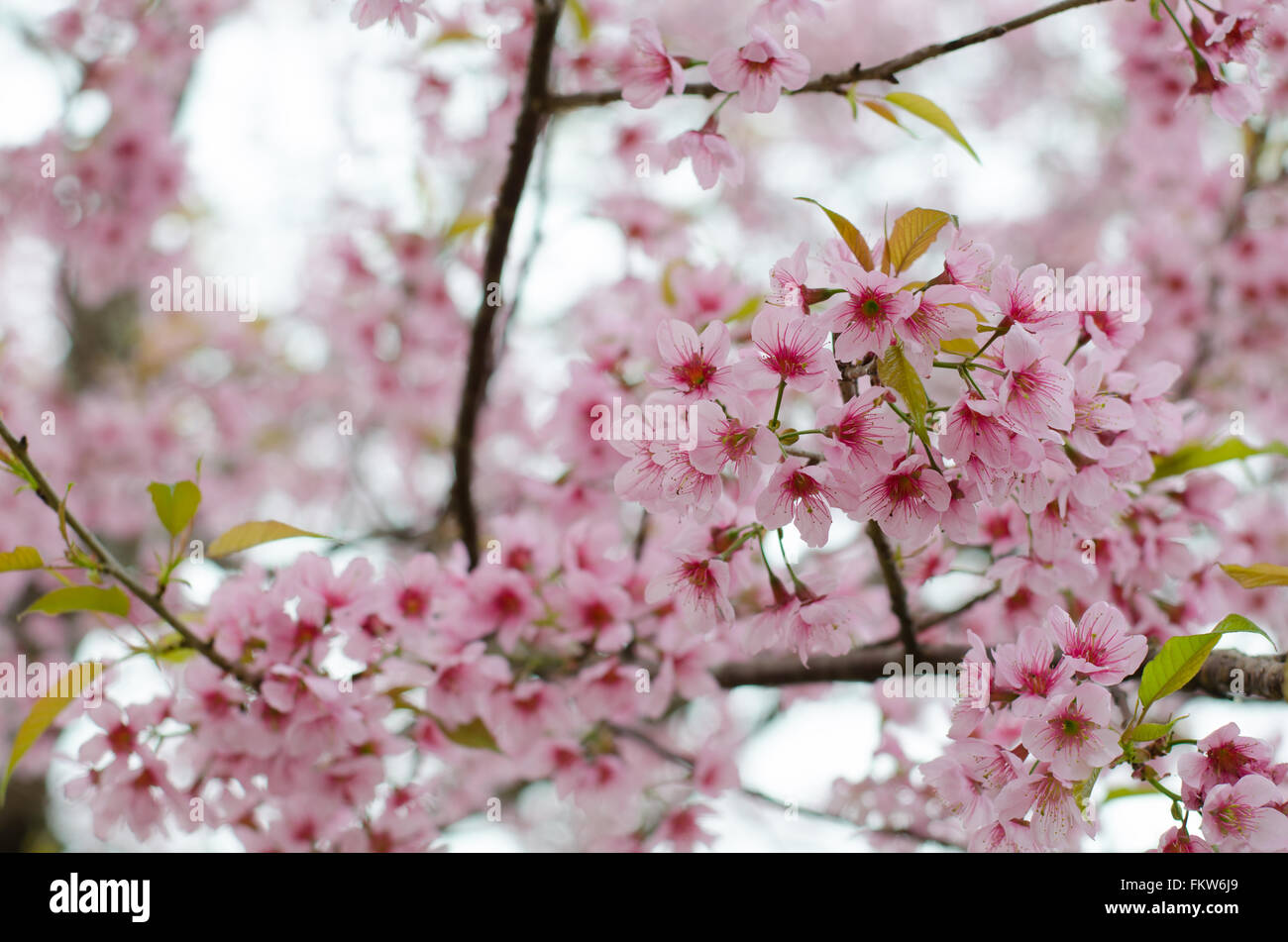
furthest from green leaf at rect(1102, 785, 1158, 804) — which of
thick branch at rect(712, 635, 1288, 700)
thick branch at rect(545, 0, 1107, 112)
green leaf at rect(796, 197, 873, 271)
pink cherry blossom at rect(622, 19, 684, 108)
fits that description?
pink cherry blossom at rect(622, 19, 684, 108)

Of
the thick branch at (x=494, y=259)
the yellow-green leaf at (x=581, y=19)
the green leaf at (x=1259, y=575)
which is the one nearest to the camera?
the green leaf at (x=1259, y=575)

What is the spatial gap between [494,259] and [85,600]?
0.88m

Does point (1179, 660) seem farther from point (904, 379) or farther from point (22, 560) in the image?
point (22, 560)

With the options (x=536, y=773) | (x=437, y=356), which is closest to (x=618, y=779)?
(x=536, y=773)

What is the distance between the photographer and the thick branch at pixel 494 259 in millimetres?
1492

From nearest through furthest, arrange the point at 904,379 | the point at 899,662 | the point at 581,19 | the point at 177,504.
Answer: the point at 904,379 → the point at 177,504 → the point at 899,662 → the point at 581,19

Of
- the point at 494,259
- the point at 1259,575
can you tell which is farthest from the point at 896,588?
the point at 494,259

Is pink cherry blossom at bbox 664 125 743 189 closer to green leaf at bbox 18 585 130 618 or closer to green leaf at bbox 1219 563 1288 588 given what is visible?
green leaf at bbox 1219 563 1288 588

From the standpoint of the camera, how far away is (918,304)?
0.95m

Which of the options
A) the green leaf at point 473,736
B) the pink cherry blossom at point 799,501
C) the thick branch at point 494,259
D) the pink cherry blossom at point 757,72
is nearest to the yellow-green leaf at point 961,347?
the pink cherry blossom at point 799,501

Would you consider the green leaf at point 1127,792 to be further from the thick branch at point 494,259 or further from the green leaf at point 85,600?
the green leaf at point 85,600

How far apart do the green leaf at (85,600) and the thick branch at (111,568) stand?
2cm

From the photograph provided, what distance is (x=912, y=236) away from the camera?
38.9 inches
